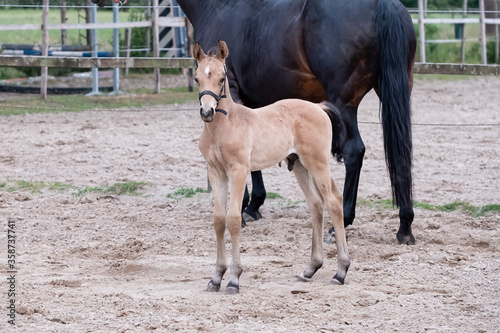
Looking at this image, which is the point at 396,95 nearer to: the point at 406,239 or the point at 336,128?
the point at 336,128

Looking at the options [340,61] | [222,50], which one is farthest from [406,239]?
[222,50]

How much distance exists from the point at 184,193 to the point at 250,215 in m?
0.98

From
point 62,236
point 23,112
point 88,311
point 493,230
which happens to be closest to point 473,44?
point 23,112

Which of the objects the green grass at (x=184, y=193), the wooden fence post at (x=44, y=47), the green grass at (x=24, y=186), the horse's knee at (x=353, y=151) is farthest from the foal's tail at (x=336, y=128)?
the wooden fence post at (x=44, y=47)

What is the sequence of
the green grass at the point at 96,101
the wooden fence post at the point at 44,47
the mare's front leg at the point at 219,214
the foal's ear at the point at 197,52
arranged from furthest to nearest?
the wooden fence post at the point at 44,47
the green grass at the point at 96,101
the mare's front leg at the point at 219,214
the foal's ear at the point at 197,52

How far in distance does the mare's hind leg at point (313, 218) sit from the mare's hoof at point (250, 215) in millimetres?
1802

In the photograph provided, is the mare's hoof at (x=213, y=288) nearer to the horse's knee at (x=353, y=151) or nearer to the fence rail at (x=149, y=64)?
the horse's knee at (x=353, y=151)

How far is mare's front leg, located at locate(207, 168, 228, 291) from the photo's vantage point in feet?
14.1

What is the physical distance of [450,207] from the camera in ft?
21.4

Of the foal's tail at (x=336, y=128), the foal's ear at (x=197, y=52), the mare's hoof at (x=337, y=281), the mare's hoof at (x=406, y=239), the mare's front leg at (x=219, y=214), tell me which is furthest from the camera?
the mare's hoof at (x=406, y=239)

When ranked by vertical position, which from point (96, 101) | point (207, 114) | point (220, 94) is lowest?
point (207, 114)

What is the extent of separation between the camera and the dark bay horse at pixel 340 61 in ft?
17.6

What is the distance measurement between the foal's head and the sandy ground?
1.12 metres

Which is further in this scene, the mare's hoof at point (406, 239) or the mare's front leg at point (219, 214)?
the mare's hoof at point (406, 239)
